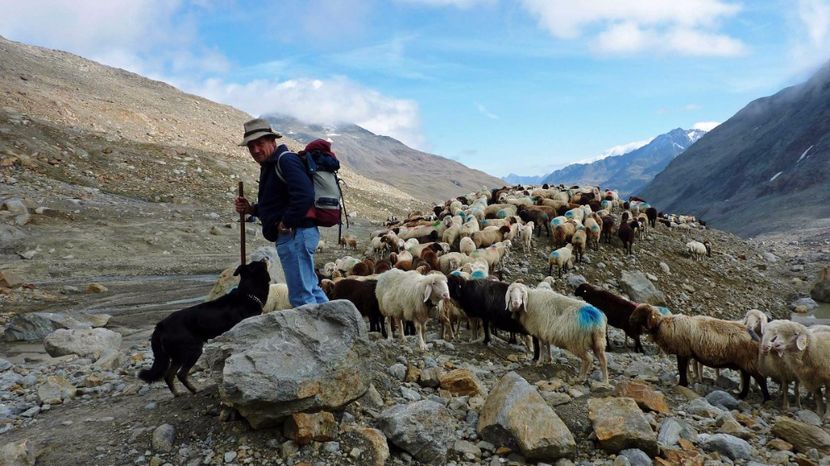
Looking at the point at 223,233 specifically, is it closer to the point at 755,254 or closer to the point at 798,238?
the point at 755,254

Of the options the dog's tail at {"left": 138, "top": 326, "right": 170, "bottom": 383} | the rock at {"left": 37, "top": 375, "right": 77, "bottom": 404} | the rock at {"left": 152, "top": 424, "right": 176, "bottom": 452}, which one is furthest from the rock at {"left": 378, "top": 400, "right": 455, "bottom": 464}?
the rock at {"left": 37, "top": 375, "right": 77, "bottom": 404}

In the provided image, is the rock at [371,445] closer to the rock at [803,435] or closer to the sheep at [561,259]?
the rock at [803,435]

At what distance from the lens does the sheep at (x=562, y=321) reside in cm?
718

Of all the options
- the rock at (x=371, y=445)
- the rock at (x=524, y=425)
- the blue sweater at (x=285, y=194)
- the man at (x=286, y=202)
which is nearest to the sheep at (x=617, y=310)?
the rock at (x=524, y=425)

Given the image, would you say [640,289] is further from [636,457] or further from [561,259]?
[636,457]

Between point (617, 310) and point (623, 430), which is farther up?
point (617, 310)

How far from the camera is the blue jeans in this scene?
4.99 m

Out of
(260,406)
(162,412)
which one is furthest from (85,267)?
A: (260,406)

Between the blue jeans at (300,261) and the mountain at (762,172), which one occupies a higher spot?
the mountain at (762,172)

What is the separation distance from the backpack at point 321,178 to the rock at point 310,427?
1.68 metres

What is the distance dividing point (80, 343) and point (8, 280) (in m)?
7.17

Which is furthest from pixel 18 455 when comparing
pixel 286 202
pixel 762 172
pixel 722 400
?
pixel 762 172

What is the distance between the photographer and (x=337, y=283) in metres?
9.98

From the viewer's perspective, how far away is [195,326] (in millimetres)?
5406
